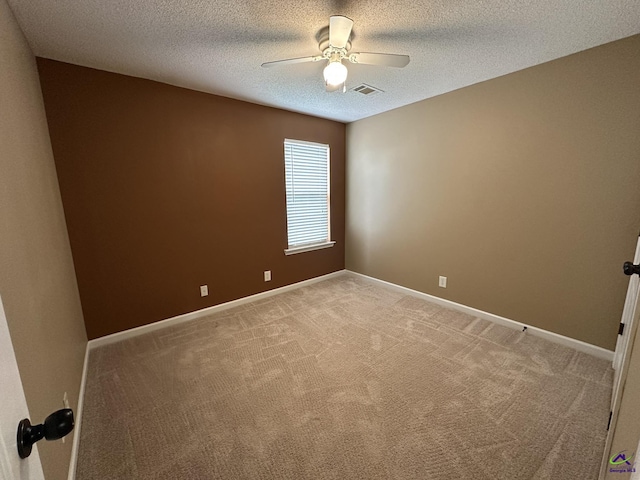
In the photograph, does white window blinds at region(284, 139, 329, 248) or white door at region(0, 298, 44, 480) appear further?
white window blinds at region(284, 139, 329, 248)

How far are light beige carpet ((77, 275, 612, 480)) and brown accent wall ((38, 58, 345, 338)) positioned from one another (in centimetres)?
51

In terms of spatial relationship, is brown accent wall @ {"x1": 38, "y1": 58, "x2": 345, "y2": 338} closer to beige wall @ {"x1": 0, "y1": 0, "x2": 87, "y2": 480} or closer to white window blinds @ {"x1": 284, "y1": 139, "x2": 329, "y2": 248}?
white window blinds @ {"x1": 284, "y1": 139, "x2": 329, "y2": 248}

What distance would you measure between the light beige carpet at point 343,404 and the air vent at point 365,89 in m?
2.37

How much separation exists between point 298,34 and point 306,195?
2053 mm

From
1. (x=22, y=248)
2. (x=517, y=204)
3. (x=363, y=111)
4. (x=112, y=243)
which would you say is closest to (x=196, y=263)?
(x=112, y=243)

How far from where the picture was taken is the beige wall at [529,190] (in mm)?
1945

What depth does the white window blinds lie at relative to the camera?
347cm

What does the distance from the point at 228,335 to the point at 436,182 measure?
2747 mm

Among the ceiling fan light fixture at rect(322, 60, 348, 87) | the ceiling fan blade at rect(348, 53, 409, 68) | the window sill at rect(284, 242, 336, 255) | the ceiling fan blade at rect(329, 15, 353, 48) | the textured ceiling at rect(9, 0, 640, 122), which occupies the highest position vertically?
the textured ceiling at rect(9, 0, 640, 122)

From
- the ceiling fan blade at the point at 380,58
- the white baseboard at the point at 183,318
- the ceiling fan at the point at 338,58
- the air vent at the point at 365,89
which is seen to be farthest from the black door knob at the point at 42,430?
the air vent at the point at 365,89

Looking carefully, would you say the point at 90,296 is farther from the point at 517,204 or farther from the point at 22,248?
the point at 517,204

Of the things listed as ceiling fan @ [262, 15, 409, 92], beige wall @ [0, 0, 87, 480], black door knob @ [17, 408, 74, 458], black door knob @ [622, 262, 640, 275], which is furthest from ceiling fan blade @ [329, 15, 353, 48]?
black door knob @ [17, 408, 74, 458]

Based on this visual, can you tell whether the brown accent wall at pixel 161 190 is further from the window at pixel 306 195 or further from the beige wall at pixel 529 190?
the beige wall at pixel 529 190

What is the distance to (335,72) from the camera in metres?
1.71
